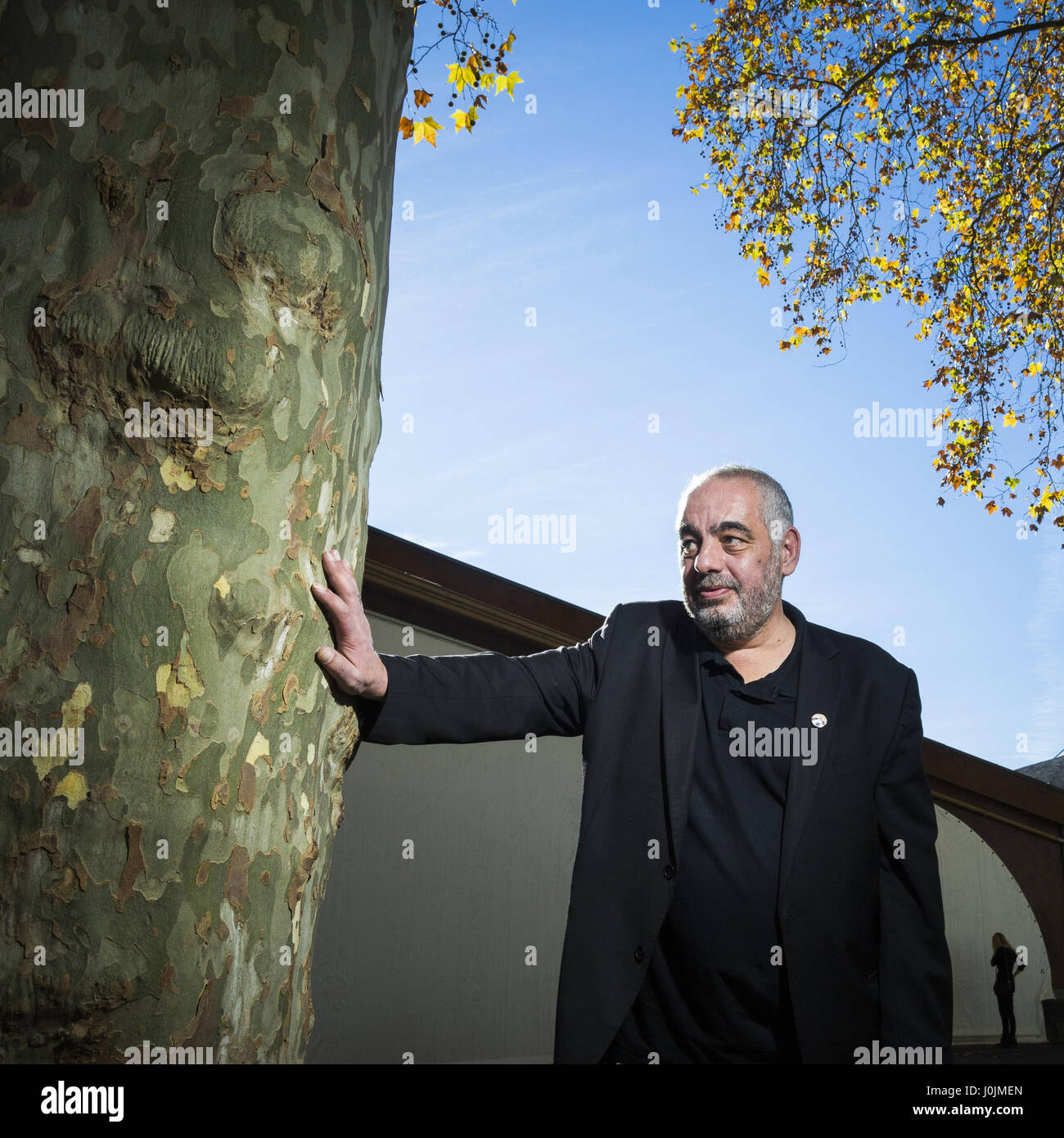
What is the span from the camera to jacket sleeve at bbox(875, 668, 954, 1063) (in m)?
2.53

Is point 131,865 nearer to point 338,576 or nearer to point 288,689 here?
point 288,689

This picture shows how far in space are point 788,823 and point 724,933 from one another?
0.34m

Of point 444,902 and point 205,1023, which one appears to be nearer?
point 205,1023

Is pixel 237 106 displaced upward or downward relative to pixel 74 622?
upward

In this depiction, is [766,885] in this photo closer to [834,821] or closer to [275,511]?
[834,821]

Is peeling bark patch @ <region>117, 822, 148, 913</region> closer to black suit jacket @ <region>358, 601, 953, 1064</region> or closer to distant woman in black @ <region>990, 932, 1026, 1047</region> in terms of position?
black suit jacket @ <region>358, 601, 953, 1064</region>

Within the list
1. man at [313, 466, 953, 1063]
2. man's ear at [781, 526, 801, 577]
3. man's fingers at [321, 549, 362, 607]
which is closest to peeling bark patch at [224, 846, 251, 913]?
man's fingers at [321, 549, 362, 607]

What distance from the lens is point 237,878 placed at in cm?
161

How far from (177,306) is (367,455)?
1.82ft

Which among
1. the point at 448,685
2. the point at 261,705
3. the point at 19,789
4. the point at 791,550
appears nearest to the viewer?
the point at 19,789

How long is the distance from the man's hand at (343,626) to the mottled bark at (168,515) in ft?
0.12

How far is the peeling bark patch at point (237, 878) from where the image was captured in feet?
5.25

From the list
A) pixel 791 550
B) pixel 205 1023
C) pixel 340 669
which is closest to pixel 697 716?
pixel 791 550
